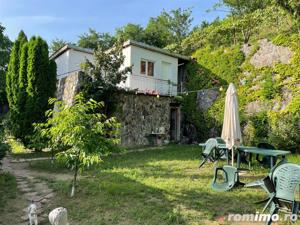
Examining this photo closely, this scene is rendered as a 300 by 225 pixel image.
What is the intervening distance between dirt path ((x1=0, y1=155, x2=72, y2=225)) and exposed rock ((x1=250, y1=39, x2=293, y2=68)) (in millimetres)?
11976

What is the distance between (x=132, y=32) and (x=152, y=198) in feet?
97.7

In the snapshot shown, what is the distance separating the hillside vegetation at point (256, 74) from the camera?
1358cm

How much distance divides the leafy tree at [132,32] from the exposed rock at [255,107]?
19.7 metres

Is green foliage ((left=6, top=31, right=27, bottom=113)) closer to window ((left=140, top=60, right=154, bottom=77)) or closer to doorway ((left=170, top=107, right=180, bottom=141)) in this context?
window ((left=140, top=60, right=154, bottom=77))

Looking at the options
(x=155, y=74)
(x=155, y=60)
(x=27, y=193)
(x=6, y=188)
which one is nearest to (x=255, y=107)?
(x=155, y=74)

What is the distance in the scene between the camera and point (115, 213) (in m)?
5.27

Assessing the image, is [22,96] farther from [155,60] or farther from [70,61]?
[155,60]

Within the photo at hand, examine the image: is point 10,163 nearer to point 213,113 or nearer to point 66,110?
point 66,110

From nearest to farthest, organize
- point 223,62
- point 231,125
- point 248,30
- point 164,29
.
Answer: point 231,125 < point 223,62 < point 248,30 < point 164,29

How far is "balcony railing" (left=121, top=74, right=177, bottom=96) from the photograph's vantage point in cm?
1650

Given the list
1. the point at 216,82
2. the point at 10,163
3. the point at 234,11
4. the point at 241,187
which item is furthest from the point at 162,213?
the point at 234,11

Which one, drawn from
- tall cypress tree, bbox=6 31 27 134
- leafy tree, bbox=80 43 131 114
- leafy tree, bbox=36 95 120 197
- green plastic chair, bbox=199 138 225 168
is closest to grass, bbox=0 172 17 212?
leafy tree, bbox=36 95 120 197

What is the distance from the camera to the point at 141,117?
53.3 feet

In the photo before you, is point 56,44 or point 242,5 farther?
point 56,44
